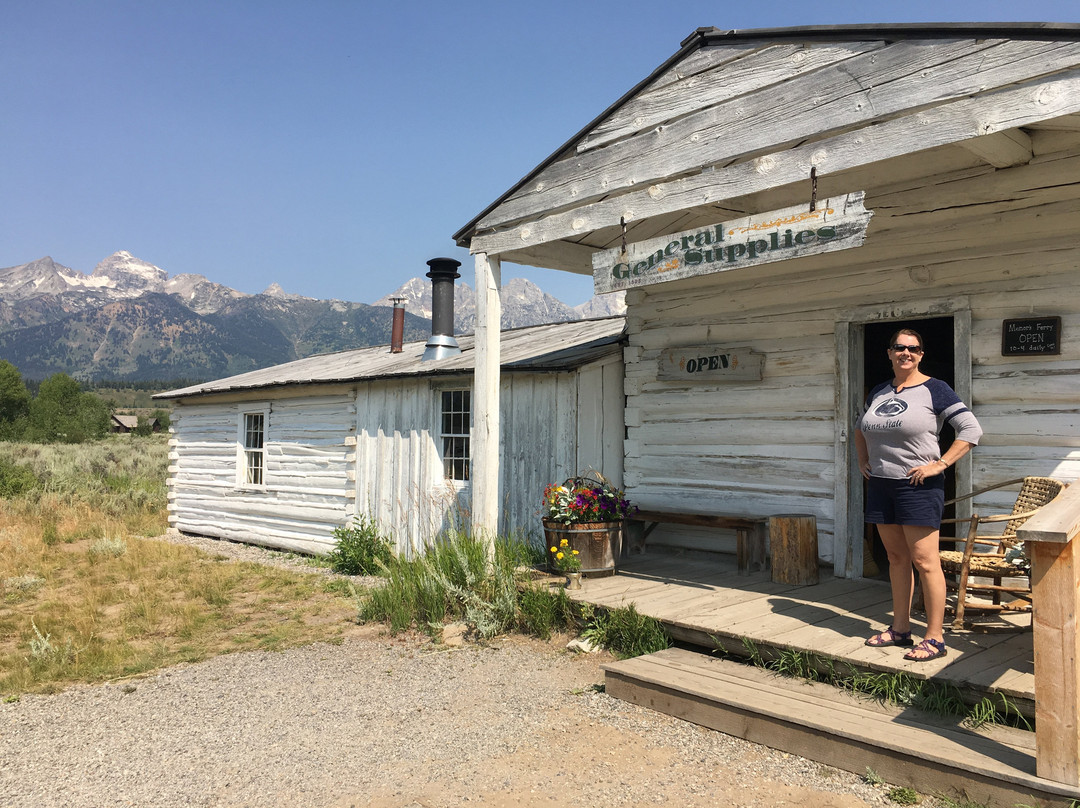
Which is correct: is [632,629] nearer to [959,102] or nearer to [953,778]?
[953,778]

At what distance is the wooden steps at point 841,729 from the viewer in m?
3.09

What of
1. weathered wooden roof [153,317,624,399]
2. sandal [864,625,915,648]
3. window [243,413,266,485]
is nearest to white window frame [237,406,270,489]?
window [243,413,266,485]

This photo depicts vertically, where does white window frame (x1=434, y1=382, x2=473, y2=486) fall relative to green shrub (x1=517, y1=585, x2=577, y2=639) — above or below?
above

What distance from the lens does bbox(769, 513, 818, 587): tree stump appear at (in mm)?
6133

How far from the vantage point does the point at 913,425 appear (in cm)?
399

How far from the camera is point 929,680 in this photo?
3805 millimetres

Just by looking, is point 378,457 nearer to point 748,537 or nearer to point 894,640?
point 748,537

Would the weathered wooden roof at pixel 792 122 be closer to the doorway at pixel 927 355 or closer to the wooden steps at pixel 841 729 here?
the doorway at pixel 927 355

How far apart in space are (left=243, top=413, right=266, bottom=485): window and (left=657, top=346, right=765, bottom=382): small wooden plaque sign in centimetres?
871

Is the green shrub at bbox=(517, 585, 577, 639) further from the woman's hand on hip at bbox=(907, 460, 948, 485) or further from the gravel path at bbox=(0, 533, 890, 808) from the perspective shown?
the woman's hand on hip at bbox=(907, 460, 948, 485)

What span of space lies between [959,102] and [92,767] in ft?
19.5

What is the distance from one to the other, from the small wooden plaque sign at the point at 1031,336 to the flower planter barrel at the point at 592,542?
11.6ft

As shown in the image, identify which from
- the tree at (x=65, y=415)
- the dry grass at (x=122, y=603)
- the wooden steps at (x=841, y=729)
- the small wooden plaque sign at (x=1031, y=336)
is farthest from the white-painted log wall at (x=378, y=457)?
the tree at (x=65, y=415)

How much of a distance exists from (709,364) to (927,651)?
12.8 feet
